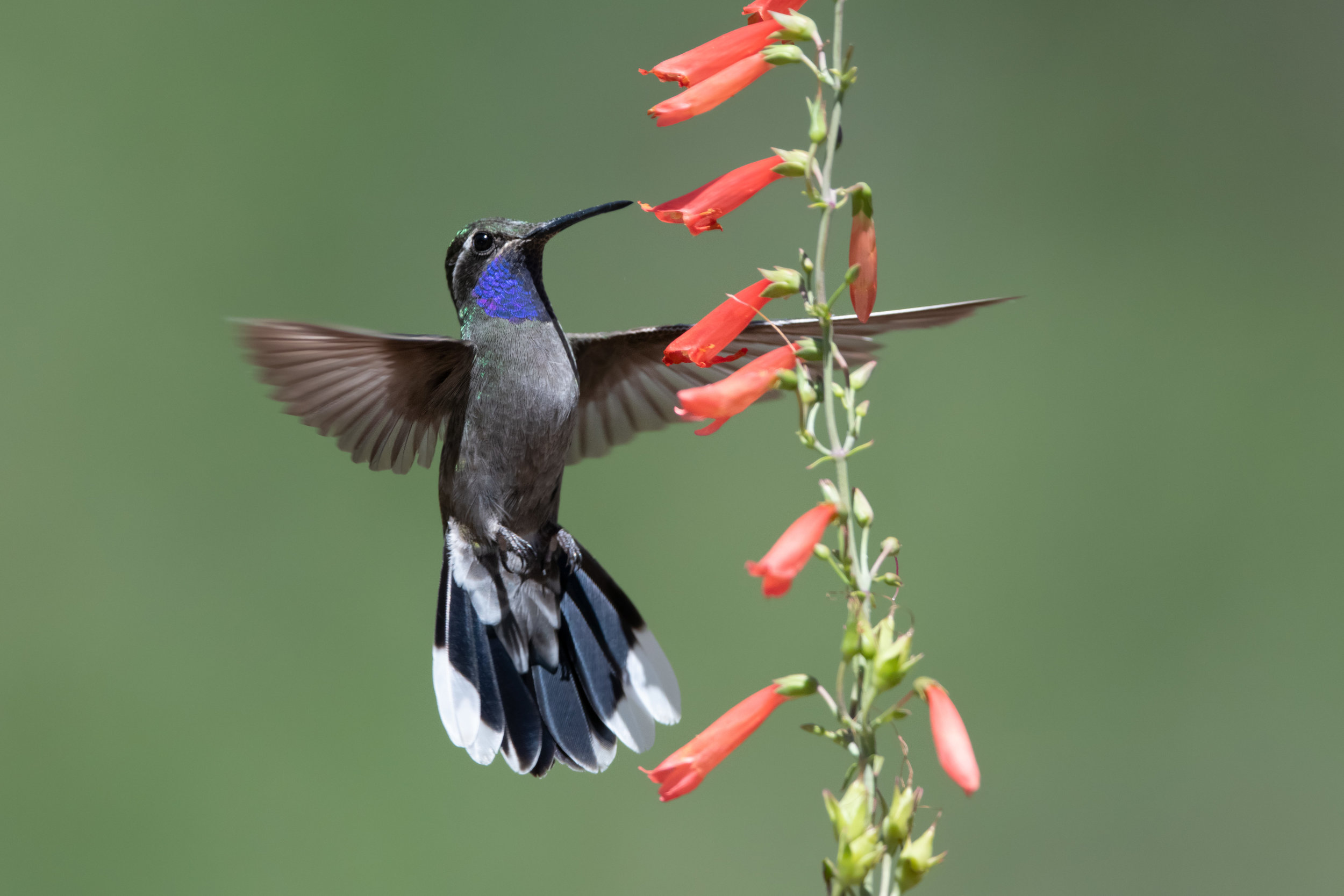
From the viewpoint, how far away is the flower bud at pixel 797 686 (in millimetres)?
1307

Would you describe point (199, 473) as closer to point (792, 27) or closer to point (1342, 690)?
point (792, 27)

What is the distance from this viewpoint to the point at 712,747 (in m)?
1.39

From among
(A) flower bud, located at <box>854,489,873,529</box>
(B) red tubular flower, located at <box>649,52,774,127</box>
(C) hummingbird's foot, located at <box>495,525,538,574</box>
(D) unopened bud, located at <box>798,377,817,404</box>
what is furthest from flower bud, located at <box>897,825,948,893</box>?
(C) hummingbird's foot, located at <box>495,525,538,574</box>

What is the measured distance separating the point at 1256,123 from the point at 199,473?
5.44m

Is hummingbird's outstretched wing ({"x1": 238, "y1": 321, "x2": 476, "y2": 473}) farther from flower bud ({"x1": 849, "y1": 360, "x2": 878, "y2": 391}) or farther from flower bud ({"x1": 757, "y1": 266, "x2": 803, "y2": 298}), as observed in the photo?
flower bud ({"x1": 849, "y1": 360, "x2": 878, "y2": 391})

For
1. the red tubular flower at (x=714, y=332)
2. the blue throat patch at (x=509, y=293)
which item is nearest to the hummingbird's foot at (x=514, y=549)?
the blue throat patch at (x=509, y=293)

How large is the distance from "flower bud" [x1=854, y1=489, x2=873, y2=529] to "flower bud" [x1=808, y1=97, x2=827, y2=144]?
1.38ft

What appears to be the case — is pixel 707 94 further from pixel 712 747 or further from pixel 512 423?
pixel 512 423

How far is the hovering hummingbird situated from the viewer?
2416 mm

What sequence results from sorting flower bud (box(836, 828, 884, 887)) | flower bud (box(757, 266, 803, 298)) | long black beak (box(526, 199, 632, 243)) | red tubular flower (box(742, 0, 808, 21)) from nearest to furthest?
flower bud (box(836, 828, 884, 887)) < flower bud (box(757, 266, 803, 298)) < red tubular flower (box(742, 0, 808, 21)) < long black beak (box(526, 199, 632, 243))

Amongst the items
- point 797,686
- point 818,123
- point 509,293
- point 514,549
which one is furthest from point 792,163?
point 514,549

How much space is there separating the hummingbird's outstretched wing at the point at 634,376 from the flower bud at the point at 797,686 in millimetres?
1079

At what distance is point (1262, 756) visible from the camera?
453cm

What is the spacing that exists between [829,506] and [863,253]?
0.37 m
